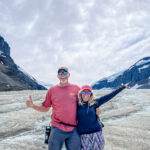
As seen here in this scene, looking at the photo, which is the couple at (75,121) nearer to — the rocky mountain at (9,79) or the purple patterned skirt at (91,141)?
the purple patterned skirt at (91,141)

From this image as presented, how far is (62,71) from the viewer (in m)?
3.83

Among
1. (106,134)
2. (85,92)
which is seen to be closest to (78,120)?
(85,92)

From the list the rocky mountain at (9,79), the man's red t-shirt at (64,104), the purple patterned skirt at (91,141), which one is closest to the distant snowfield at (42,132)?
the purple patterned skirt at (91,141)

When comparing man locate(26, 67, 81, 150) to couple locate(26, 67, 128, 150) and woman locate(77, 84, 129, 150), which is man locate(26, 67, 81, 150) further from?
woman locate(77, 84, 129, 150)

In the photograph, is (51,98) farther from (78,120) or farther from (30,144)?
(30,144)

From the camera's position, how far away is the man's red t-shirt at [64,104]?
352 centimetres

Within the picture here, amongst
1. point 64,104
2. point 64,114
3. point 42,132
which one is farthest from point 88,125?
point 42,132

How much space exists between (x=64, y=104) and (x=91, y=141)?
983 mm

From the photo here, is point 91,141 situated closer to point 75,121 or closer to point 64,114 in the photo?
point 75,121

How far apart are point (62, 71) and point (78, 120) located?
1199 mm

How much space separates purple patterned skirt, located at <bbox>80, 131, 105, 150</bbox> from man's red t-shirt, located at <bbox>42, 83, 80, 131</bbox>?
37 cm

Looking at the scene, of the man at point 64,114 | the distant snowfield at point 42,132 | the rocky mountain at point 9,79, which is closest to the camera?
the man at point 64,114

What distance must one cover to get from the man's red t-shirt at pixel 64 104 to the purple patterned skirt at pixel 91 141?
371mm

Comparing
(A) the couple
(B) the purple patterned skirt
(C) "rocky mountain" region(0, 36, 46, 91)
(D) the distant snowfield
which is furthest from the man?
(C) "rocky mountain" region(0, 36, 46, 91)
